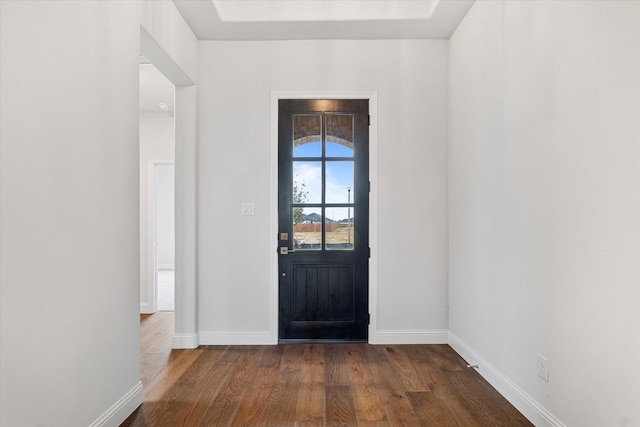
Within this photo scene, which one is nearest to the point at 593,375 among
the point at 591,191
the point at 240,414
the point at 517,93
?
the point at 591,191

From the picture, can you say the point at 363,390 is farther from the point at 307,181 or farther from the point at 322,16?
the point at 322,16

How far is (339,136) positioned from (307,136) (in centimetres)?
29

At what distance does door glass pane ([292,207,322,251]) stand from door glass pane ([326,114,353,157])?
56 cm

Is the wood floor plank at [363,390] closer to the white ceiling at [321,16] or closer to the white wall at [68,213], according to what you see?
the white wall at [68,213]

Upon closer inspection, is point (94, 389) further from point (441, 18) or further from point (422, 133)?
point (441, 18)

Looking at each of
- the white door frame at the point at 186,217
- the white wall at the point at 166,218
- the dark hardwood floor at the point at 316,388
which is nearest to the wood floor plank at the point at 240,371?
the dark hardwood floor at the point at 316,388

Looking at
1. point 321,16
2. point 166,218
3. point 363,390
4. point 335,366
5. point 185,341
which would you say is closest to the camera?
point 363,390

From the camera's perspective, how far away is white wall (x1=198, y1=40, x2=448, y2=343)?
328cm

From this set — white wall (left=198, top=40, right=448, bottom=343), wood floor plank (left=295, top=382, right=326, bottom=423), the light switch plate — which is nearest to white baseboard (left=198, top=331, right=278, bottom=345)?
white wall (left=198, top=40, right=448, bottom=343)

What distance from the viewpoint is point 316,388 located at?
7.91ft

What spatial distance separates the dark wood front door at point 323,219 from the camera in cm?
331

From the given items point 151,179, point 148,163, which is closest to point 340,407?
point 151,179

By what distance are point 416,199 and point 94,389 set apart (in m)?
2.69

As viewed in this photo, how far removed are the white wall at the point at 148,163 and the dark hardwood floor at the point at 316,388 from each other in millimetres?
1568
